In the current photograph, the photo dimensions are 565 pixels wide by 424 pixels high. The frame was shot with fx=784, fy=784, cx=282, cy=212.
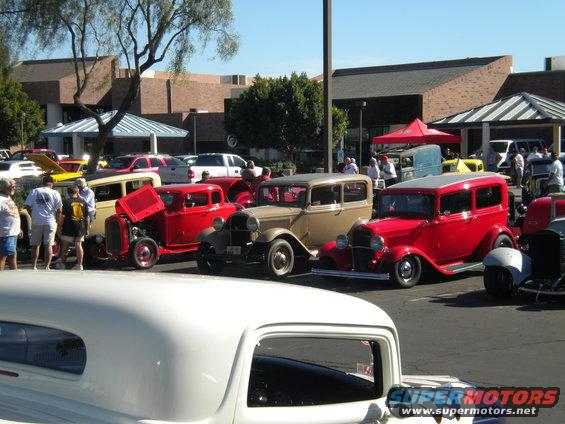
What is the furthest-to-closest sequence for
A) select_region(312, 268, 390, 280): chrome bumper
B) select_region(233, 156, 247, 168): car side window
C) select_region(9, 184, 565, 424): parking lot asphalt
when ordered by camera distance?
select_region(233, 156, 247, 168): car side window, select_region(312, 268, 390, 280): chrome bumper, select_region(9, 184, 565, 424): parking lot asphalt

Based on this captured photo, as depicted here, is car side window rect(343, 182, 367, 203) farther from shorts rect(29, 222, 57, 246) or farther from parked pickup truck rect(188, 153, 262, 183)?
parked pickup truck rect(188, 153, 262, 183)

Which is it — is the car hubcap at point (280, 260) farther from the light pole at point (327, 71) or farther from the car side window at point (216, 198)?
the light pole at point (327, 71)

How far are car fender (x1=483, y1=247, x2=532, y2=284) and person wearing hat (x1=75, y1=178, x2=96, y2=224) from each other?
298 inches

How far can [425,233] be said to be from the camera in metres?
12.8

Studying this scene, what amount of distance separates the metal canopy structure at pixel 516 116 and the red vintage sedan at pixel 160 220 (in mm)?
16497

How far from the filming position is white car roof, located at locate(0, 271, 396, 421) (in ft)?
8.43

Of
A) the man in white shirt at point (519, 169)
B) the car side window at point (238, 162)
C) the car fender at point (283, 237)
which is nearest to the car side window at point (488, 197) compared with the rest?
the car fender at point (283, 237)

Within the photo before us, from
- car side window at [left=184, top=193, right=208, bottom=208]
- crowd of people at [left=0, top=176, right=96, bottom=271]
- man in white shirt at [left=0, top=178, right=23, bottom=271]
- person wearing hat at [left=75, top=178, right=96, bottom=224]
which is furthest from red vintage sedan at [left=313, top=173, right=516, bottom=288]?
man in white shirt at [left=0, top=178, right=23, bottom=271]

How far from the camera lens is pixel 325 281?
44.5 ft

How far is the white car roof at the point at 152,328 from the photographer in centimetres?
257

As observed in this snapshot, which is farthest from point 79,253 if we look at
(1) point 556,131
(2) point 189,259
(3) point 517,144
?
(3) point 517,144

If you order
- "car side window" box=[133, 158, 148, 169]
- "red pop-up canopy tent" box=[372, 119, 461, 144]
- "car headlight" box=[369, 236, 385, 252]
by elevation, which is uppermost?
"red pop-up canopy tent" box=[372, 119, 461, 144]

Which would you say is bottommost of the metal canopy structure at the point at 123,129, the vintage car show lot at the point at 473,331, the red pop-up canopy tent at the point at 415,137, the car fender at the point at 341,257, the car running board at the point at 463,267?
the vintage car show lot at the point at 473,331

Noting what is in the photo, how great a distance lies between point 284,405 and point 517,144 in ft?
125
